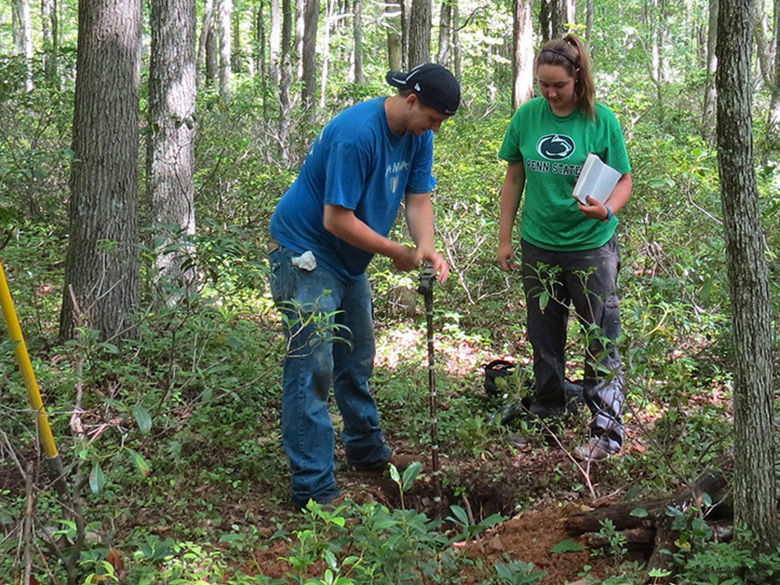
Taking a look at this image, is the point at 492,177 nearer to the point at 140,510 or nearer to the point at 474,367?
the point at 474,367

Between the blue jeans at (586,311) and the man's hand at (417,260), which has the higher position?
the man's hand at (417,260)

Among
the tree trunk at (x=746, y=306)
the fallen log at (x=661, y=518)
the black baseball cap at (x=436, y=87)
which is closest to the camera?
the tree trunk at (x=746, y=306)

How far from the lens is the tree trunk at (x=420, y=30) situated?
766 cm

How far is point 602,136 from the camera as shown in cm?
397

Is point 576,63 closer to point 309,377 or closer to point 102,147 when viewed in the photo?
point 309,377

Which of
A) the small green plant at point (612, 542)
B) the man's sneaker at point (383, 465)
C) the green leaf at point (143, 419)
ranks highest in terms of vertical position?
the green leaf at point (143, 419)

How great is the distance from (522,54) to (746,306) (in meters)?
10.3

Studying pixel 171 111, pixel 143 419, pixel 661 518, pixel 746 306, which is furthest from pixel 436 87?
pixel 171 111

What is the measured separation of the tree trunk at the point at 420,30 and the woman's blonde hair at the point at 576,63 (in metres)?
3.97

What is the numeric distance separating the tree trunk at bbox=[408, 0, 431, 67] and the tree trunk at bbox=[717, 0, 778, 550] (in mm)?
5608

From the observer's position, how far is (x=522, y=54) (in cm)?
1194

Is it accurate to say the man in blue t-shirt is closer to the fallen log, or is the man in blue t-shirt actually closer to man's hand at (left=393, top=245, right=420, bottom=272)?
man's hand at (left=393, top=245, right=420, bottom=272)

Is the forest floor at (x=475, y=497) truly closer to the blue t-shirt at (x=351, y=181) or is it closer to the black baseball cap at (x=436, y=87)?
the blue t-shirt at (x=351, y=181)

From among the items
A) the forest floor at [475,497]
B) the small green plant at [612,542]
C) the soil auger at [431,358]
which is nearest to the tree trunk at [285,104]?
the forest floor at [475,497]
